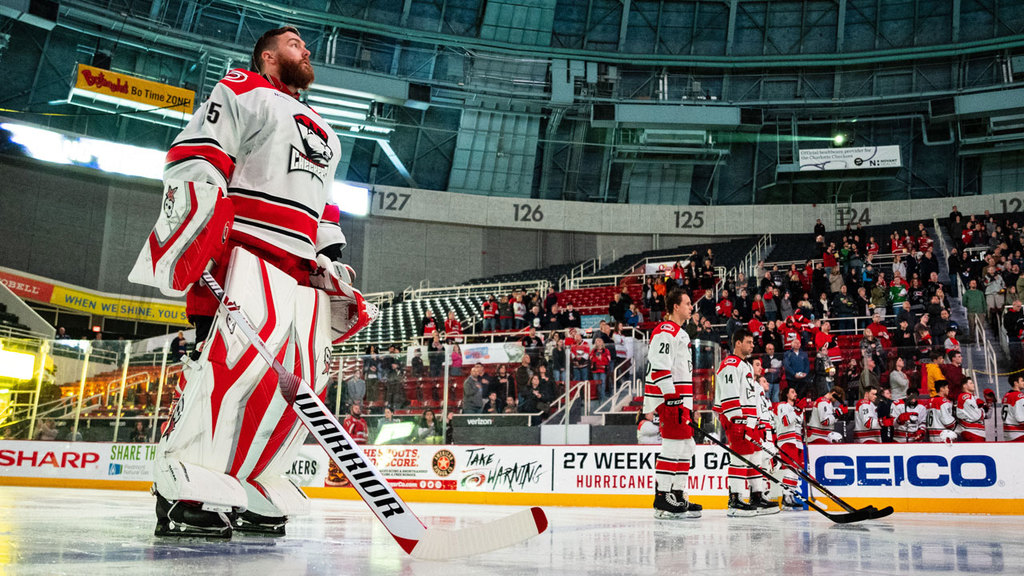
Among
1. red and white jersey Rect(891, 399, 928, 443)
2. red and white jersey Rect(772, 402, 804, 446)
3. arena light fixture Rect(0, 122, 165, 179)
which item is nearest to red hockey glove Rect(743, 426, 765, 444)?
red and white jersey Rect(772, 402, 804, 446)

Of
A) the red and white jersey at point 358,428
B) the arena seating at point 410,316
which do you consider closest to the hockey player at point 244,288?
the red and white jersey at point 358,428

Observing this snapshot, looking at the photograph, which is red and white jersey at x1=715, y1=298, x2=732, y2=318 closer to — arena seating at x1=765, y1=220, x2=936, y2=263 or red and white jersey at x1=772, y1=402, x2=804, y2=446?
arena seating at x1=765, y1=220, x2=936, y2=263

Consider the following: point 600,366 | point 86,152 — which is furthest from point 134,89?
point 600,366

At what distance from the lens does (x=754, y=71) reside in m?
27.1

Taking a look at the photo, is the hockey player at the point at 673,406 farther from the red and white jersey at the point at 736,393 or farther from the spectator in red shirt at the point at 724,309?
the spectator in red shirt at the point at 724,309

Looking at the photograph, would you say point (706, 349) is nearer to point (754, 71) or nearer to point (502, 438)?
→ point (502, 438)

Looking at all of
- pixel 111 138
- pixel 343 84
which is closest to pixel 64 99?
pixel 111 138

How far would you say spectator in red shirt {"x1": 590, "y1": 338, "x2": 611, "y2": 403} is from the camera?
1073 cm

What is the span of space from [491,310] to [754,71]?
13540 mm

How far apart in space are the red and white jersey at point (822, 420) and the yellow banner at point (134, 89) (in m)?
18.7

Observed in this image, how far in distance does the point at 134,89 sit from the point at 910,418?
20797 millimetres

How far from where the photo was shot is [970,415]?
962 cm

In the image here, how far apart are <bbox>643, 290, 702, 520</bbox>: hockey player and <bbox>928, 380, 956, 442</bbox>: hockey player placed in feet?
14.3

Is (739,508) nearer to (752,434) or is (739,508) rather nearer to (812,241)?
(752,434)
